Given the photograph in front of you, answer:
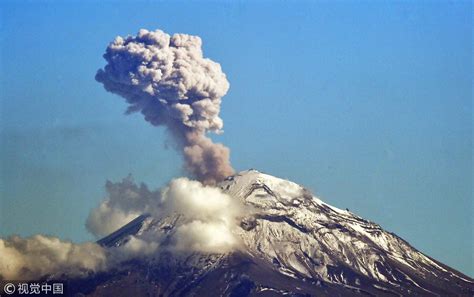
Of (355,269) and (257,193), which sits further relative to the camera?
(257,193)

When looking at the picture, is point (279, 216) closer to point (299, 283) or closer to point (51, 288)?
point (299, 283)

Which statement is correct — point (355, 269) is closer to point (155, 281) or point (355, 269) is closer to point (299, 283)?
point (299, 283)

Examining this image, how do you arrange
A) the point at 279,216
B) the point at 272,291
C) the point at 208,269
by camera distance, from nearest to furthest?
the point at 272,291, the point at 208,269, the point at 279,216

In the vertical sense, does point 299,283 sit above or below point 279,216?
below

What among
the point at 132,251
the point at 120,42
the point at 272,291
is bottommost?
the point at 272,291

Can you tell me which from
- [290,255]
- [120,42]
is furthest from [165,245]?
[120,42]

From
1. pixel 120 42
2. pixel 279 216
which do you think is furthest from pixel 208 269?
pixel 120 42

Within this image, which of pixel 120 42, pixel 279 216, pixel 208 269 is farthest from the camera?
pixel 279 216
